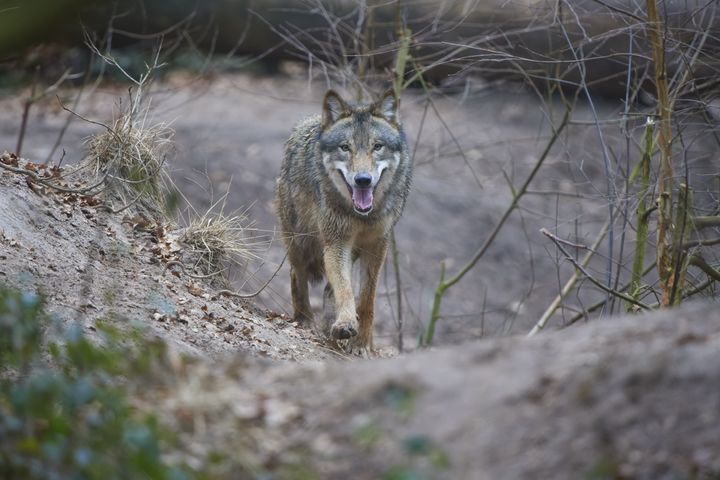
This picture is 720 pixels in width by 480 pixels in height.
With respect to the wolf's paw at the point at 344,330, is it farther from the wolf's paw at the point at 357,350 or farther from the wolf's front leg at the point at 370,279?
the wolf's front leg at the point at 370,279

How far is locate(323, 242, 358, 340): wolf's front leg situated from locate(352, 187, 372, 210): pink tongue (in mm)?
488

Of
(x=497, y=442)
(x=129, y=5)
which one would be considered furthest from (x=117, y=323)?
(x=129, y=5)

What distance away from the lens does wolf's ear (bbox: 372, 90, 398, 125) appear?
8.59 m

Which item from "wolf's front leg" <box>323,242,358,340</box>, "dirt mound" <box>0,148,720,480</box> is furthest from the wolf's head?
"dirt mound" <box>0,148,720,480</box>

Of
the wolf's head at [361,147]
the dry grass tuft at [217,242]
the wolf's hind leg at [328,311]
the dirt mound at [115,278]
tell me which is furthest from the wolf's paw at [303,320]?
the wolf's head at [361,147]

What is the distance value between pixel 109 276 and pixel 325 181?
2266 mm

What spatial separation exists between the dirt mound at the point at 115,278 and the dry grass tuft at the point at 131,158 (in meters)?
0.37

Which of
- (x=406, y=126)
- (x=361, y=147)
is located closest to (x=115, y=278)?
(x=361, y=147)

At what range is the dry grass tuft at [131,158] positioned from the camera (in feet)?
28.0

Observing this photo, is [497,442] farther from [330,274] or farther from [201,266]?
[201,266]

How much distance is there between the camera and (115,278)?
7.30m

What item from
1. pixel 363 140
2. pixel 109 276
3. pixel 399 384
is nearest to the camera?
pixel 399 384

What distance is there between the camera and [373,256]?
28.6 feet

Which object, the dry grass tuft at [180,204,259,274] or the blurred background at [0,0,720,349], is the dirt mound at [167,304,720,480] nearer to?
the dry grass tuft at [180,204,259,274]
